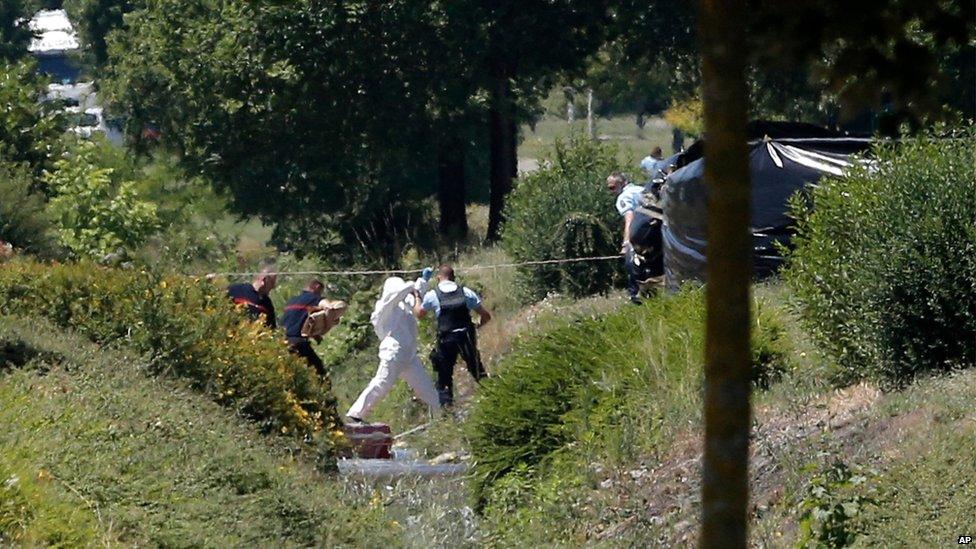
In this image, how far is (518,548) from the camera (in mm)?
9242

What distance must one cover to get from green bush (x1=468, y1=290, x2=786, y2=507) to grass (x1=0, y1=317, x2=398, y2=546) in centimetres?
171

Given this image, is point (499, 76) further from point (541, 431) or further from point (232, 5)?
point (541, 431)

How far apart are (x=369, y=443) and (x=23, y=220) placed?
7.27 m

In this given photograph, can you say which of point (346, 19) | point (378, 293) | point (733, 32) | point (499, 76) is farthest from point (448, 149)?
point (733, 32)

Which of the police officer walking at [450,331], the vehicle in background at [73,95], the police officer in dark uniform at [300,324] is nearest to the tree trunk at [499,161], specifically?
the vehicle in background at [73,95]

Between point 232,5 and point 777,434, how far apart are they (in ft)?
66.3

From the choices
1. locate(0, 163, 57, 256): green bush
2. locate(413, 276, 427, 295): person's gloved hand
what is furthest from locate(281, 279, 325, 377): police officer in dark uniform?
locate(0, 163, 57, 256): green bush

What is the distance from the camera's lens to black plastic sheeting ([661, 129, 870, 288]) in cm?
1462

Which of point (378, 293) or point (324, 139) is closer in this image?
point (378, 293)

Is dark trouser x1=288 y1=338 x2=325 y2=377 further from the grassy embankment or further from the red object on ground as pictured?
the grassy embankment

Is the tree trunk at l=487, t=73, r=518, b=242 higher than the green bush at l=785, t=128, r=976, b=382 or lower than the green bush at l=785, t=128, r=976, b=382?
lower

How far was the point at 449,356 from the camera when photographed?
15805 mm

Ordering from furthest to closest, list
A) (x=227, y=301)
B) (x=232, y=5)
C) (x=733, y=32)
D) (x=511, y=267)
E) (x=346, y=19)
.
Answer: (x=232, y=5) < (x=346, y=19) < (x=511, y=267) < (x=227, y=301) < (x=733, y=32)

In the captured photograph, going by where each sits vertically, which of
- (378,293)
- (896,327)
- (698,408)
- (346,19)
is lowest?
(378,293)
